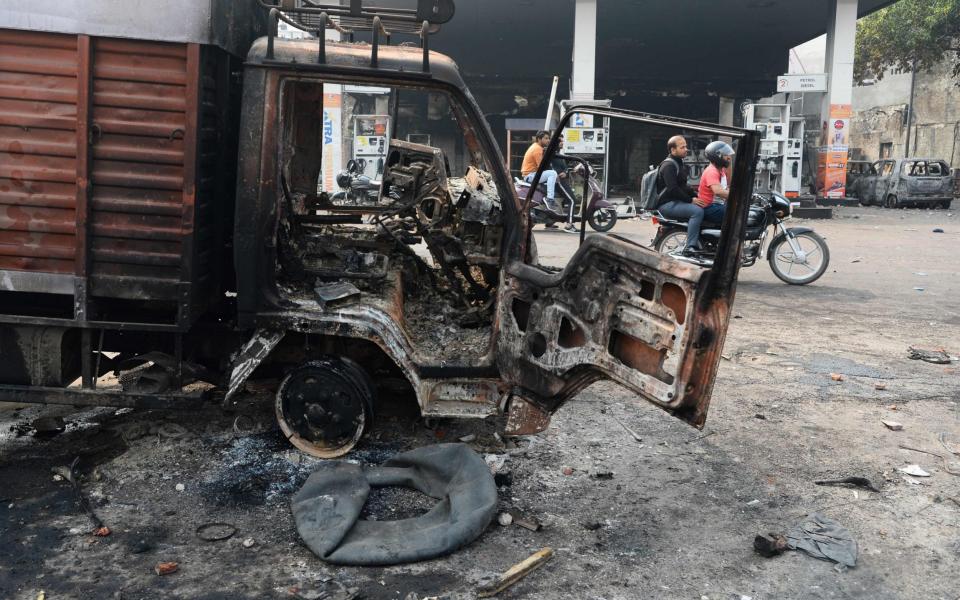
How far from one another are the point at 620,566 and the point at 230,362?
243 centimetres

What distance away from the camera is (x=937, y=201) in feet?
74.6

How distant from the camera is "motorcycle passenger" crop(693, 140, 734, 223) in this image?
829 centimetres

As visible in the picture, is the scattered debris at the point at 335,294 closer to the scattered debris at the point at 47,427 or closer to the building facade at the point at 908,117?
the scattered debris at the point at 47,427

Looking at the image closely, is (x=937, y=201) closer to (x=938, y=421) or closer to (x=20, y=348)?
(x=938, y=421)

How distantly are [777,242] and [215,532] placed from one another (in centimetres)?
812

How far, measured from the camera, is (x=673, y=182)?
8625 millimetres

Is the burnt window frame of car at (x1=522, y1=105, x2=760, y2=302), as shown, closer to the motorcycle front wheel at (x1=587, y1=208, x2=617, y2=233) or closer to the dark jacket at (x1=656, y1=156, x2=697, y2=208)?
the dark jacket at (x1=656, y1=156, x2=697, y2=208)

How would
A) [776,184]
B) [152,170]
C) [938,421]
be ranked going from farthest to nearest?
1. [776,184]
2. [938,421]
3. [152,170]

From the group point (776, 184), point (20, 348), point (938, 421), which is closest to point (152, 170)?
point (20, 348)

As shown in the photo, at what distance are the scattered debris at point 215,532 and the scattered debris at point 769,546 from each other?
2331 millimetres

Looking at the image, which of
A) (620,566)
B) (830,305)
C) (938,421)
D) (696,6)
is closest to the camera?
(620,566)

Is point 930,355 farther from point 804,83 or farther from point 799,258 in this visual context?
point 804,83

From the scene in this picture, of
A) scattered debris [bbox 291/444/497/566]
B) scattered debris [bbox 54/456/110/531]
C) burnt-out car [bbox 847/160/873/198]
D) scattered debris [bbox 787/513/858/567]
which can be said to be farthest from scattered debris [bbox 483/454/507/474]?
burnt-out car [bbox 847/160/873/198]

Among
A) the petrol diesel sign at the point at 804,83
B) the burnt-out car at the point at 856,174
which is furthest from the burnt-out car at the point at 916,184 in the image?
the petrol diesel sign at the point at 804,83
